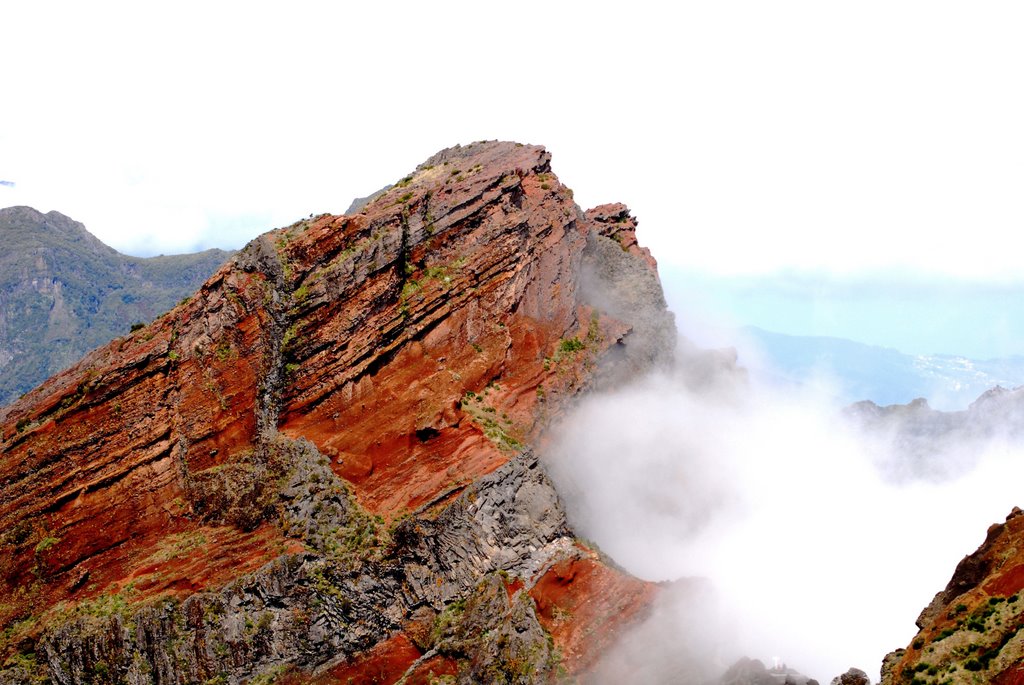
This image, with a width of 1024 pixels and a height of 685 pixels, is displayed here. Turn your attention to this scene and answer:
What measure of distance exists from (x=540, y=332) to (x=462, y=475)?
34.2 ft

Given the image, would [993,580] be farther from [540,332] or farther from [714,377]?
[714,377]

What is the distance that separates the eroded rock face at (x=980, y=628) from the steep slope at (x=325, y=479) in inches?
520

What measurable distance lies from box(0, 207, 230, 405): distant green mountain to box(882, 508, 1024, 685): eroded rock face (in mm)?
173314

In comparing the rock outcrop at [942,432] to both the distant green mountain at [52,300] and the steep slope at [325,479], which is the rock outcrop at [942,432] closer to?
the steep slope at [325,479]

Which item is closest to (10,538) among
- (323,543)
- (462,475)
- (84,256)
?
(323,543)

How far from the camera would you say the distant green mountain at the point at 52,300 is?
567ft

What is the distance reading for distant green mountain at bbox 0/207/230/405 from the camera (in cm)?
17275

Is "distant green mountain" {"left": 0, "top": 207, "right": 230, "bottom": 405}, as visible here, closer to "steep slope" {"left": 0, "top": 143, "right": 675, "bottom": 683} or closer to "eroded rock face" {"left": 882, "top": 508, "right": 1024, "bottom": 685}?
"steep slope" {"left": 0, "top": 143, "right": 675, "bottom": 683}

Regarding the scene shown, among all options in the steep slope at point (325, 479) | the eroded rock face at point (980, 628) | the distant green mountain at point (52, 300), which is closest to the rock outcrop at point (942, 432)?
the steep slope at point (325, 479)

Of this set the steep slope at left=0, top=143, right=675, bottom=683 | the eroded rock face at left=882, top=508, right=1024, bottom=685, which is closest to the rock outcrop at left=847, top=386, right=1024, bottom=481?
the steep slope at left=0, top=143, right=675, bottom=683

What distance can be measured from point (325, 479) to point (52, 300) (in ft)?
583

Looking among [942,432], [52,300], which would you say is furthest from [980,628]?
[52,300]

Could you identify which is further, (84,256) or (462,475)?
(84,256)

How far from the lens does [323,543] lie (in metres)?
32.8
